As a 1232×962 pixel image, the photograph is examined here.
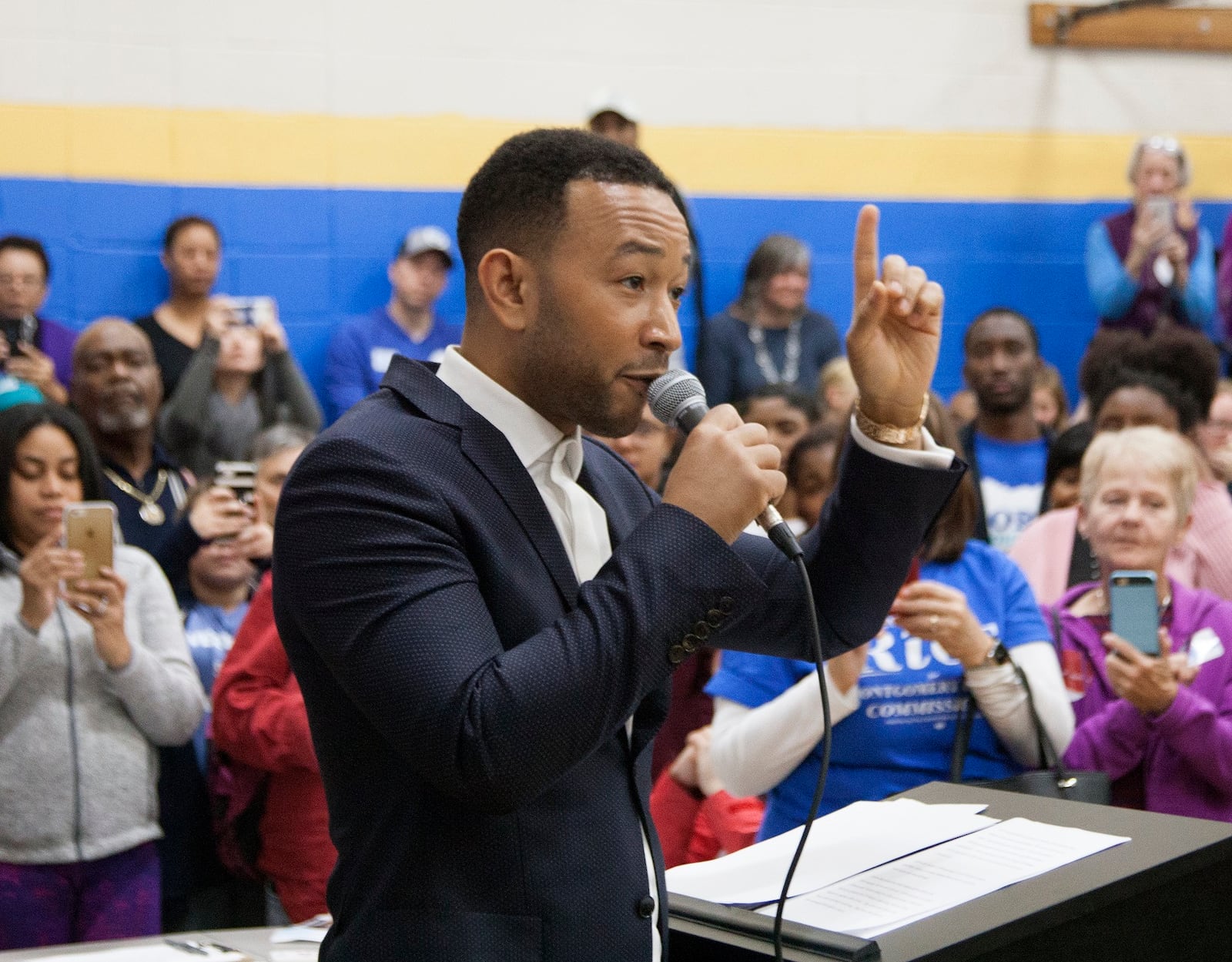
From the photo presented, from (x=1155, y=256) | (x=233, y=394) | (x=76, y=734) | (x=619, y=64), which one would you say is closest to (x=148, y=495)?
(x=233, y=394)

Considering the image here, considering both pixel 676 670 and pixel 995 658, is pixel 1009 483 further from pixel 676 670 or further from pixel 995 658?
pixel 676 670

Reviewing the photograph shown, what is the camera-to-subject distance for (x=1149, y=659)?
243 cm

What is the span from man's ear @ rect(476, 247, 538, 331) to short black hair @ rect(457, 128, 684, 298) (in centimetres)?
1

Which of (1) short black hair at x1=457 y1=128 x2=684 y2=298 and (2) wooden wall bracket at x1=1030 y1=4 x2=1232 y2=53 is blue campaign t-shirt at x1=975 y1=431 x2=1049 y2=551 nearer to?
(2) wooden wall bracket at x1=1030 y1=4 x2=1232 y2=53

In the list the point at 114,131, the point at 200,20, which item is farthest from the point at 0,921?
the point at 200,20

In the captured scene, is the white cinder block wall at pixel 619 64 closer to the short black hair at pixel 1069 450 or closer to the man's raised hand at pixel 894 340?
the short black hair at pixel 1069 450

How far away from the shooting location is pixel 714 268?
6188mm

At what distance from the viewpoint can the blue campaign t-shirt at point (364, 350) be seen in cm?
540

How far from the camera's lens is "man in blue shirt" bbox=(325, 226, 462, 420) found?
5.40m

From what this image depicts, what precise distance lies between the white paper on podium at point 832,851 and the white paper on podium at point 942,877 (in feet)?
0.06

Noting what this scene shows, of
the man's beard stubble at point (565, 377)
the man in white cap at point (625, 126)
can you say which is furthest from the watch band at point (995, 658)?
the man in white cap at point (625, 126)

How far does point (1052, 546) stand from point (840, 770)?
131cm

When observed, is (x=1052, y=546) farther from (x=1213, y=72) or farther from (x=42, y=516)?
(x=1213, y=72)

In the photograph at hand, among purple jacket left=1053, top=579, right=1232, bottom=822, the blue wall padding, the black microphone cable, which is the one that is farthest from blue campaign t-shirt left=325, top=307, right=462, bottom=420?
the black microphone cable
